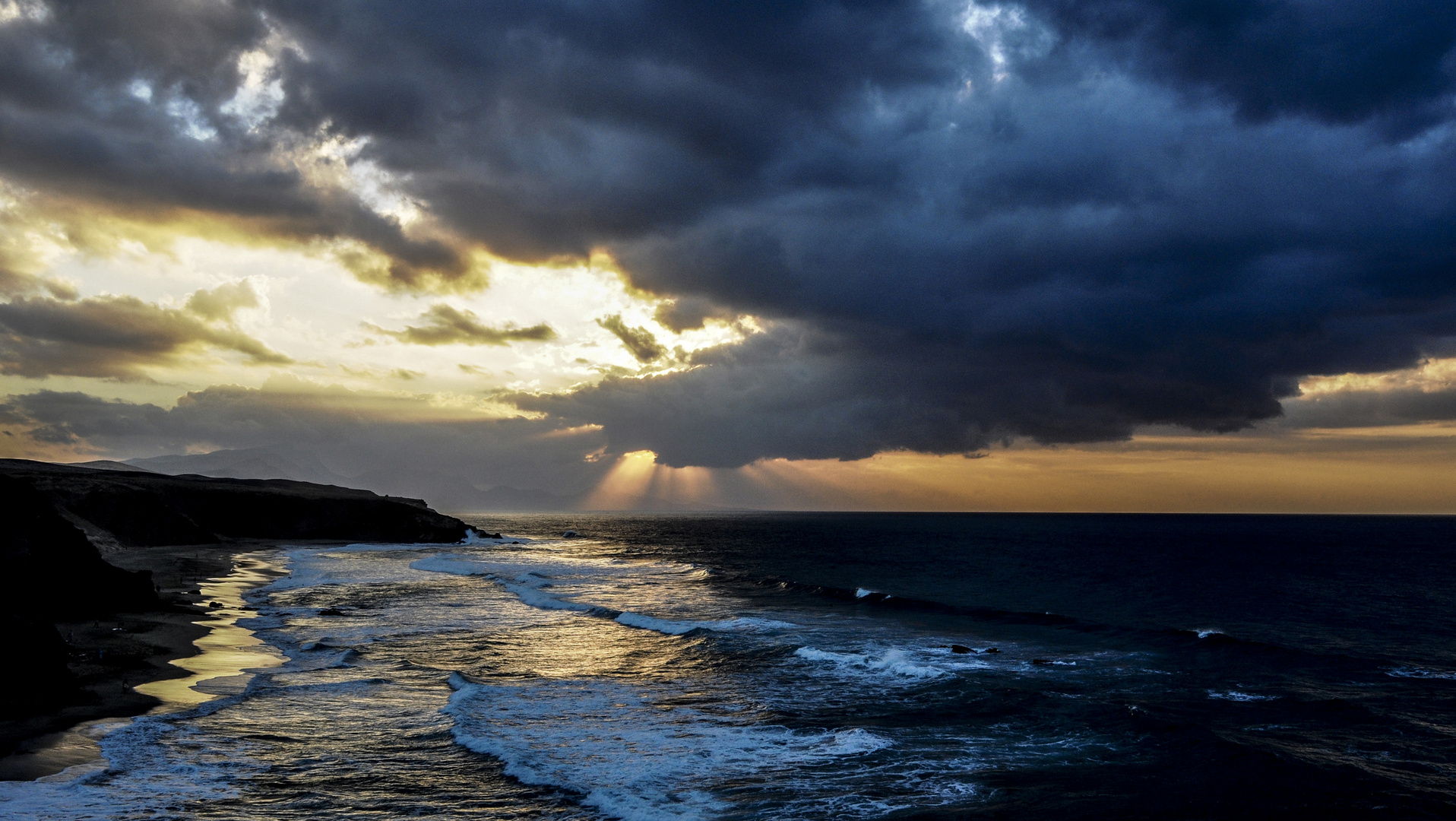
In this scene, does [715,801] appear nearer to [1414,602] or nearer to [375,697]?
[375,697]

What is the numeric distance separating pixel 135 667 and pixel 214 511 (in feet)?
318

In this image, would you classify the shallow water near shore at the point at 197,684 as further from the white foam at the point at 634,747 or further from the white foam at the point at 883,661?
the white foam at the point at 883,661

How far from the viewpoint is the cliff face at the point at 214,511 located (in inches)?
3354

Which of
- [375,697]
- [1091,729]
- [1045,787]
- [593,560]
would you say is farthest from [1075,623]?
[593,560]

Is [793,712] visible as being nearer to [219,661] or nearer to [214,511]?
[219,661]

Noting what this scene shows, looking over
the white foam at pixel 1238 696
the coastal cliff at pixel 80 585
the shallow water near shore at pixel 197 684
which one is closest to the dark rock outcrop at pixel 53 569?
the coastal cliff at pixel 80 585

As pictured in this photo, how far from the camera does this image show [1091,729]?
23672mm

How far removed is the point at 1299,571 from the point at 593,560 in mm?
82573

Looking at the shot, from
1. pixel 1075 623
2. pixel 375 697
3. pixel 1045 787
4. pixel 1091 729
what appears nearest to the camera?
pixel 1045 787

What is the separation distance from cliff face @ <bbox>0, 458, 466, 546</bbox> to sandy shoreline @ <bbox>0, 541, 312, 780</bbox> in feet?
145

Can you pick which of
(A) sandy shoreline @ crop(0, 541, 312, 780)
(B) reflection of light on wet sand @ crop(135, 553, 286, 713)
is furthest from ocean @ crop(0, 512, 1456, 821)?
(A) sandy shoreline @ crop(0, 541, 312, 780)

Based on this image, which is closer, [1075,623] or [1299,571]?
[1075,623]

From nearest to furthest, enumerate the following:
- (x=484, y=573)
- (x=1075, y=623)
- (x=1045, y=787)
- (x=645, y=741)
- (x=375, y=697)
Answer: (x=1045, y=787), (x=645, y=741), (x=375, y=697), (x=1075, y=623), (x=484, y=573)

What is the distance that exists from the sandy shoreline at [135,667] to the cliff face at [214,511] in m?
44.3
